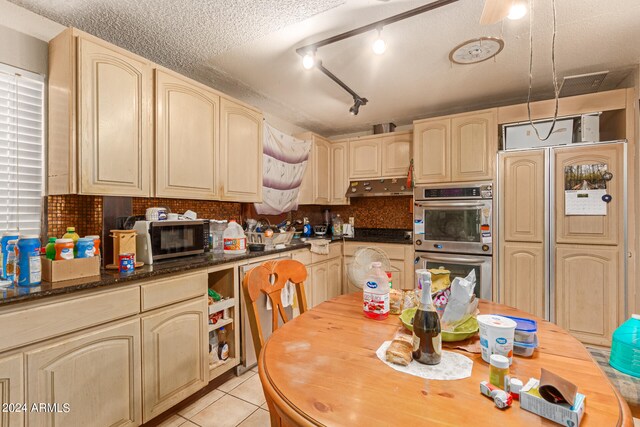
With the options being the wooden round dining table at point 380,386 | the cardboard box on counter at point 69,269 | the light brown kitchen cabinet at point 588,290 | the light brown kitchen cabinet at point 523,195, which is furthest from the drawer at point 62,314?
the light brown kitchen cabinet at point 588,290

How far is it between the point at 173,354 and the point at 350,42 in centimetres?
230

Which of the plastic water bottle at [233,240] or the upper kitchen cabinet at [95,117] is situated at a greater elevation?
the upper kitchen cabinet at [95,117]

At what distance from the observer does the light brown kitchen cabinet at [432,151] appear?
314cm

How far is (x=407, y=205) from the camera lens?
3824 millimetres

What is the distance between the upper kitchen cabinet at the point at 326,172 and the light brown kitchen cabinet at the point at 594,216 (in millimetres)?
2211

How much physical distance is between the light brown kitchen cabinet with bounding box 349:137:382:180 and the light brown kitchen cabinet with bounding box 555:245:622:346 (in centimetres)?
201

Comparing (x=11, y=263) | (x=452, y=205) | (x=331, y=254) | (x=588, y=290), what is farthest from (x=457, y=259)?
(x=11, y=263)

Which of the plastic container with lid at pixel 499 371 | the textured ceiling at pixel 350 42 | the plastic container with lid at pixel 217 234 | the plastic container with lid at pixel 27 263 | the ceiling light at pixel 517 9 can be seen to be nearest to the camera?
the plastic container with lid at pixel 499 371

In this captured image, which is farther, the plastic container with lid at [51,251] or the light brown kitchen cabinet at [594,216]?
the light brown kitchen cabinet at [594,216]

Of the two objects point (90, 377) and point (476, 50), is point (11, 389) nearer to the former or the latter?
point (90, 377)

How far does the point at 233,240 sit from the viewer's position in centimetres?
238

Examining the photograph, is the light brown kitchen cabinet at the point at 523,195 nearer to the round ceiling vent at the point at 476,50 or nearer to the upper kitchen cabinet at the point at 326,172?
the round ceiling vent at the point at 476,50

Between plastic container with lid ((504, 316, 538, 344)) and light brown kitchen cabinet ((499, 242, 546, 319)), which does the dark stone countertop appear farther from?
light brown kitchen cabinet ((499, 242, 546, 319))

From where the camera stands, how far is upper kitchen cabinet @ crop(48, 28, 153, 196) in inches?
62.5
